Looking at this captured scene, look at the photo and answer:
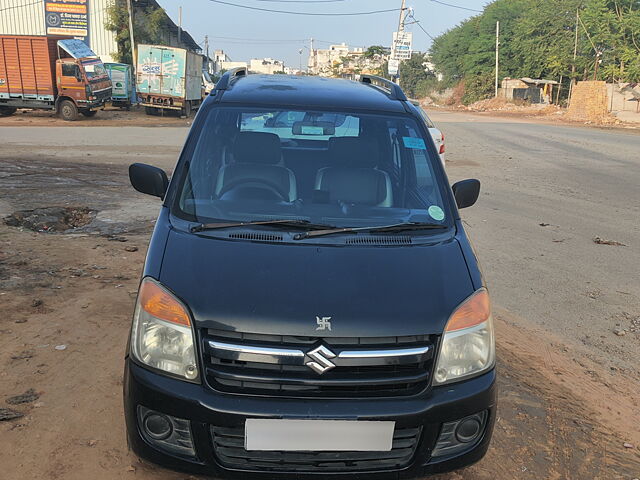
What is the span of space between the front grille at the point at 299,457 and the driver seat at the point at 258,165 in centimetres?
134

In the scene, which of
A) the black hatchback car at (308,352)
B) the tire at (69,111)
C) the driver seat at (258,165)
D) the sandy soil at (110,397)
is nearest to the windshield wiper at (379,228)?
the black hatchback car at (308,352)

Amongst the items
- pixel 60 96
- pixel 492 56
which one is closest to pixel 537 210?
pixel 60 96

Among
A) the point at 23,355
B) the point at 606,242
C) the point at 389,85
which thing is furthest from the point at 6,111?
the point at 389,85

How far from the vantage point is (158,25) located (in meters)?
44.5

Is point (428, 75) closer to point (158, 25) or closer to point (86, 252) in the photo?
point (158, 25)

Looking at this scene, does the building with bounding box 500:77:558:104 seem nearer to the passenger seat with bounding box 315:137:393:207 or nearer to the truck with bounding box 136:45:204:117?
the truck with bounding box 136:45:204:117

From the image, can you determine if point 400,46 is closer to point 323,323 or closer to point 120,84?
point 120,84

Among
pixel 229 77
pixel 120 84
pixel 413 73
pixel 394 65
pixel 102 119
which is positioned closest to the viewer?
pixel 229 77

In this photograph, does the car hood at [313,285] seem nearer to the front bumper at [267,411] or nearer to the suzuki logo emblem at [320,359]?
the suzuki logo emblem at [320,359]

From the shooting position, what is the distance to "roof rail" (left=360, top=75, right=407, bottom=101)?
3.87m

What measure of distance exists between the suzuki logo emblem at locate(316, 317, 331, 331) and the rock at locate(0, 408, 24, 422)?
1.87 metres

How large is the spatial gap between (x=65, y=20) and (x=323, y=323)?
152 ft

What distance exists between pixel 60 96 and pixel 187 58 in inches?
269

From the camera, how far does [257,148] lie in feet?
11.2
